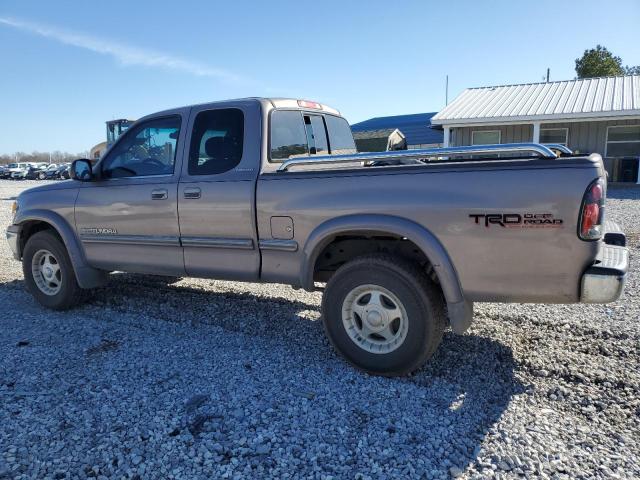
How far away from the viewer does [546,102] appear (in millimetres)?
18422

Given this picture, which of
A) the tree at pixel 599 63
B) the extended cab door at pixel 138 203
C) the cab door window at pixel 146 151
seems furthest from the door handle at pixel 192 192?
the tree at pixel 599 63

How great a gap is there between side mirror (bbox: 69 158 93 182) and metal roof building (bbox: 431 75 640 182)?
15.6 metres

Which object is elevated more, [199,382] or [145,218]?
[145,218]

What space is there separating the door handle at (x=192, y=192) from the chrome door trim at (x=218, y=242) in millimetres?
367

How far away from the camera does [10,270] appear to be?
729cm

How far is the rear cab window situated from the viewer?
14.1ft

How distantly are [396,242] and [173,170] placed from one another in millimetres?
2148

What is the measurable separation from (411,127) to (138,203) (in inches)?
1103

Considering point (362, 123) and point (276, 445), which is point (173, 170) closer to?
point (276, 445)

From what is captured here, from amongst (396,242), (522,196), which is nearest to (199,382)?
(396,242)

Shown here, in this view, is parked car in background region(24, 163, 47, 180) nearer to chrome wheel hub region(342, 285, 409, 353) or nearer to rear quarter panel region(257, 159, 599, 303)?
chrome wheel hub region(342, 285, 409, 353)

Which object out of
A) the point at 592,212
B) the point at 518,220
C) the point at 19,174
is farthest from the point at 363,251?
the point at 19,174

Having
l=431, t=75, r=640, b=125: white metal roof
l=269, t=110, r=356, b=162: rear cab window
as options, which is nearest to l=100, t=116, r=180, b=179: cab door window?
l=269, t=110, r=356, b=162: rear cab window

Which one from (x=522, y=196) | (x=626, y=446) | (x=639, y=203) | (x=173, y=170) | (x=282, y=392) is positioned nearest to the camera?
(x=626, y=446)
